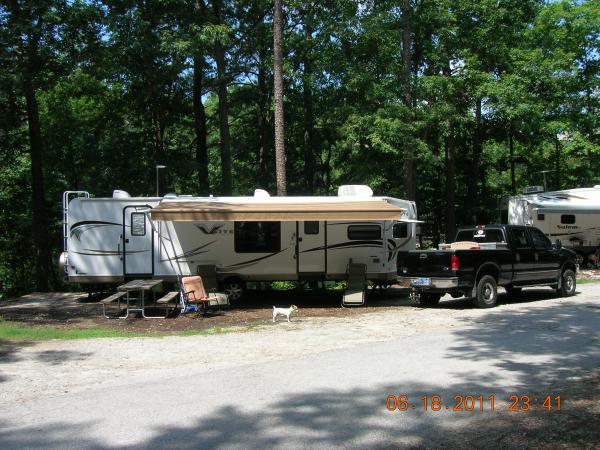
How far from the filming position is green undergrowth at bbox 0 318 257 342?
Answer: 1034cm

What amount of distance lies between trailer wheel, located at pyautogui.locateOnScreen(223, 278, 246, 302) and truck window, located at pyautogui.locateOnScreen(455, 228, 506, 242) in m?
6.16

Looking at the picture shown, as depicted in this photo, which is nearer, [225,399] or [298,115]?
[225,399]

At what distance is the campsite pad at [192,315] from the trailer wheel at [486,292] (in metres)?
2.15

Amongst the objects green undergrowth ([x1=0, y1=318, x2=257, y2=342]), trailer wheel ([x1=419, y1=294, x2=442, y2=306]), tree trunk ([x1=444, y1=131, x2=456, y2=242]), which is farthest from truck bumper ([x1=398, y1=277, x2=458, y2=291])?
tree trunk ([x1=444, y1=131, x2=456, y2=242])

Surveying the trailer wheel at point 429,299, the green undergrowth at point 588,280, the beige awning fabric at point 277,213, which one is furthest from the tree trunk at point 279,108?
the green undergrowth at point 588,280

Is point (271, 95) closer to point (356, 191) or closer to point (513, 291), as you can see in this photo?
point (356, 191)

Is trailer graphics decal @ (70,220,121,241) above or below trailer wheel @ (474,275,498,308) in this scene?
above

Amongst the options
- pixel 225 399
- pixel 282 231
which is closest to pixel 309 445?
pixel 225 399

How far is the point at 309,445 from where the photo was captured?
4.79 metres

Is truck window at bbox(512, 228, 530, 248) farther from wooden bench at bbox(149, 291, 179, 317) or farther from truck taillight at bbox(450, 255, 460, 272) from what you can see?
wooden bench at bbox(149, 291, 179, 317)

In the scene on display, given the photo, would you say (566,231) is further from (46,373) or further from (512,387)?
(46,373)

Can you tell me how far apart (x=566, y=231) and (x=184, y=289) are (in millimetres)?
18121

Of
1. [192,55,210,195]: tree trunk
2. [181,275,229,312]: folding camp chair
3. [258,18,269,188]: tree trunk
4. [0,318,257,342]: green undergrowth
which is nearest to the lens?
[0,318,257,342]: green undergrowth

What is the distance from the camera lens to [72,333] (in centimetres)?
1075
